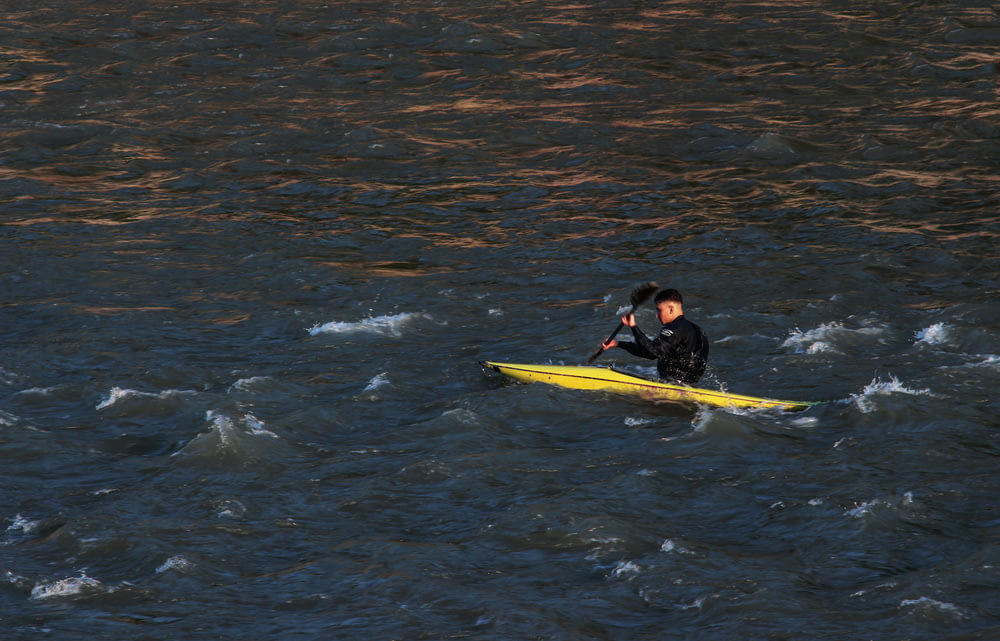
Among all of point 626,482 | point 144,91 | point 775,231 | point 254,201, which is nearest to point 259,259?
point 254,201

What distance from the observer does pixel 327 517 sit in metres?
10.1

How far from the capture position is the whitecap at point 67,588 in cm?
892

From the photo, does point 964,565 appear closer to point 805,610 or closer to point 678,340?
point 805,610

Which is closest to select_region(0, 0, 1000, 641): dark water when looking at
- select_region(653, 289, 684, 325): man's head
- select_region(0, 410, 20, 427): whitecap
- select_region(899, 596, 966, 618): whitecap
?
select_region(899, 596, 966, 618): whitecap

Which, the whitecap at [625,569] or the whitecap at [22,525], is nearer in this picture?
the whitecap at [625,569]

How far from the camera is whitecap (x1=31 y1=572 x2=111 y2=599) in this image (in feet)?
29.3

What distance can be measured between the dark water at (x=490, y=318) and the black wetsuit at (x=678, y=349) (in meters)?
0.48

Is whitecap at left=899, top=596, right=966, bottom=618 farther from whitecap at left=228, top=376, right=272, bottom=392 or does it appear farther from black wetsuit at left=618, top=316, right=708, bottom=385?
whitecap at left=228, top=376, right=272, bottom=392

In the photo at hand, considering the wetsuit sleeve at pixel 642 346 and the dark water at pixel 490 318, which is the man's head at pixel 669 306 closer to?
the wetsuit sleeve at pixel 642 346

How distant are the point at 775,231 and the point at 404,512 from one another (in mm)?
9628

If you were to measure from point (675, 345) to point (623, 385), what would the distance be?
671 millimetres

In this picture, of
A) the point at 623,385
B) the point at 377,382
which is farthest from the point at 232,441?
the point at 623,385

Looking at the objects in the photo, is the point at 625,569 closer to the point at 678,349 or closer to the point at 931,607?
the point at 931,607

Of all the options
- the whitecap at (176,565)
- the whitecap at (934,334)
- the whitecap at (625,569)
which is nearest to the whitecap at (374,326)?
the whitecap at (934,334)
